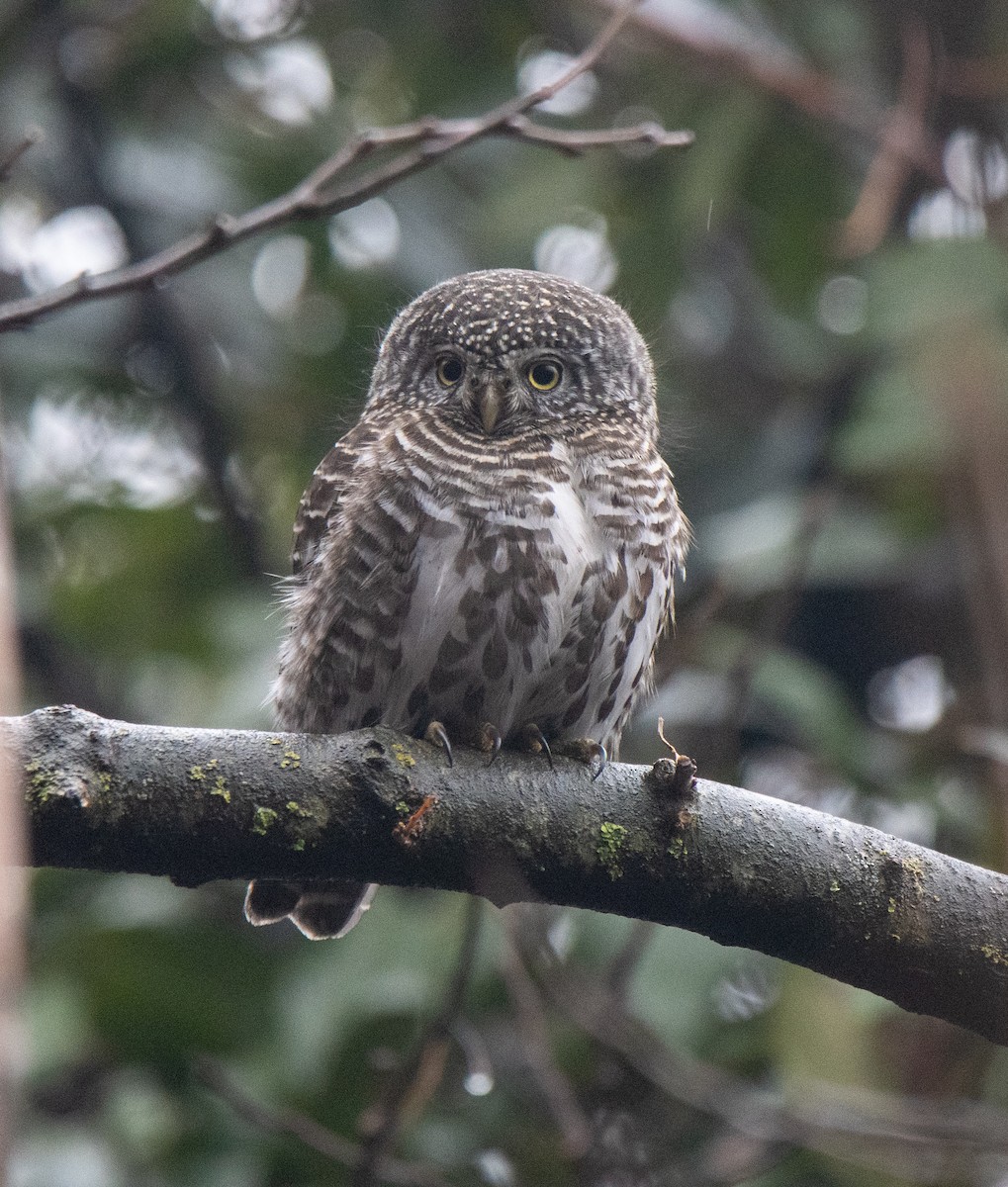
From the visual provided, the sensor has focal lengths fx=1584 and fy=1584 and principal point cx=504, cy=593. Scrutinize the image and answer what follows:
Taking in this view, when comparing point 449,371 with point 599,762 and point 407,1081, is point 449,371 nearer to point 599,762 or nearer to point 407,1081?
point 599,762

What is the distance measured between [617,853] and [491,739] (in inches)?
24.5

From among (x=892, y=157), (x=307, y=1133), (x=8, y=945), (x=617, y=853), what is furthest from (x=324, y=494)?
(x=8, y=945)

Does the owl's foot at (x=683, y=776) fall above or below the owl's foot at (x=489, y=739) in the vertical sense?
above

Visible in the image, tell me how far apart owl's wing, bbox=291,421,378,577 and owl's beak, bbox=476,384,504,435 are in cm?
26

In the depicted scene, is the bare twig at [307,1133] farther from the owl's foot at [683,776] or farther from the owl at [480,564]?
the owl's foot at [683,776]

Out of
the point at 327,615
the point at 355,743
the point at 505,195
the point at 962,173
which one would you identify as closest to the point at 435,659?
the point at 327,615

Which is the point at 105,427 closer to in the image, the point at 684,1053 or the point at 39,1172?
the point at 39,1172

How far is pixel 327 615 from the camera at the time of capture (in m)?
3.36

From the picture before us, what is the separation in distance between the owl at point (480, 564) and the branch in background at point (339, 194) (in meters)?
0.85

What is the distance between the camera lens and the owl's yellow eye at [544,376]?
3893 mm

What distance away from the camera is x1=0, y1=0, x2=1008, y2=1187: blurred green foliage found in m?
4.13

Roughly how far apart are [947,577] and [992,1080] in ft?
7.81

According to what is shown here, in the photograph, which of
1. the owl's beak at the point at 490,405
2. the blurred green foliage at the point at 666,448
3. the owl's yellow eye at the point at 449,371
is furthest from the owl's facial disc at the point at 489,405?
the blurred green foliage at the point at 666,448

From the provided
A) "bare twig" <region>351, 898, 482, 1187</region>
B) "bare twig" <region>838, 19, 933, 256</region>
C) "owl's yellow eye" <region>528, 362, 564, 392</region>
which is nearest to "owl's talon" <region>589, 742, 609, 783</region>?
"bare twig" <region>351, 898, 482, 1187</region>
